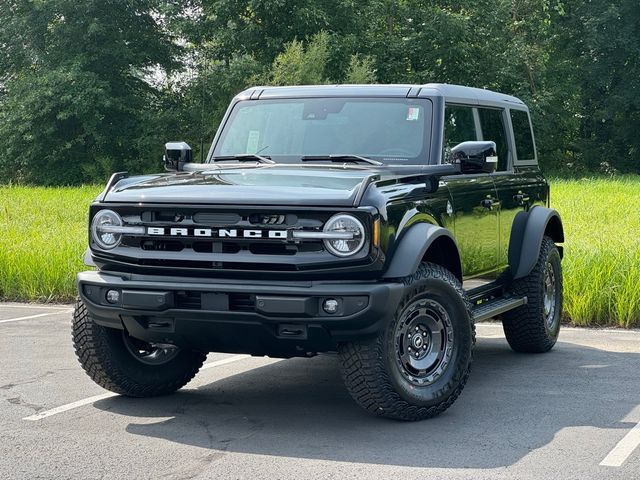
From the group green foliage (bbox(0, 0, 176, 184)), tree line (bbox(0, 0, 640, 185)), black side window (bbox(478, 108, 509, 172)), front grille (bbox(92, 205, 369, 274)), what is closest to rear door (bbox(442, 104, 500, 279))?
black side window (bbox(478, 108, 509, 172))

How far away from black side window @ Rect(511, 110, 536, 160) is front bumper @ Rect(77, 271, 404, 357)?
338 cm

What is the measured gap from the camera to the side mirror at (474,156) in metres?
6.88

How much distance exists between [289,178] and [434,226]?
2.92 feet

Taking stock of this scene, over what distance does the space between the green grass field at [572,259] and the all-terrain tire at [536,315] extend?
139cm

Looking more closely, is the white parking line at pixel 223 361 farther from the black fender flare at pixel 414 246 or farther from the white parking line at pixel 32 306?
the white parking line at pixel 32 306

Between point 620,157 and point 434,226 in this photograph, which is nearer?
point 434,226

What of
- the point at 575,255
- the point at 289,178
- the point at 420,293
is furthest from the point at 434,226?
the point at 575,255

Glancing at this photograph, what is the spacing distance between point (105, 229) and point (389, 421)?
1974 mm

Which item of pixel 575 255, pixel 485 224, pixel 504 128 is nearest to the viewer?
pixel 485 224

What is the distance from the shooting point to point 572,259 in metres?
11.6

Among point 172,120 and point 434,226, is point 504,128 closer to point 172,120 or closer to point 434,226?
point 434,226

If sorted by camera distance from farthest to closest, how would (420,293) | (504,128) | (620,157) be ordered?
(620,157) → (504,128) → (420,293)

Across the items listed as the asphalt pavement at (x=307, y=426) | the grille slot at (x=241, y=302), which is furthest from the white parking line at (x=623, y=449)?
the grille slot at (x=241, y=302)

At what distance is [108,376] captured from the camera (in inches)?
266
